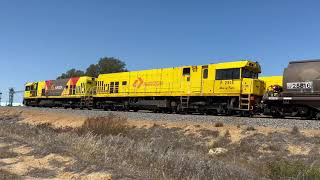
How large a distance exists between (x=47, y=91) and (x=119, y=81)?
17432 mm

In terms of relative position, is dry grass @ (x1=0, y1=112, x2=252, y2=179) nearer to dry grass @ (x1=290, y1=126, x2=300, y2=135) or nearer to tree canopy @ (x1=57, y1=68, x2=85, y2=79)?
dry grass @ (x1=290, y1=126, x2=300, y2=135)

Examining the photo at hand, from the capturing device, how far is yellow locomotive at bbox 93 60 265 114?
2581 centimetres

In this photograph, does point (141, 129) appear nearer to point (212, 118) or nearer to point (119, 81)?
point (212, 118)

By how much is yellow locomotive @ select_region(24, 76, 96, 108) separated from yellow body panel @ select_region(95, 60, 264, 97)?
3.45 m

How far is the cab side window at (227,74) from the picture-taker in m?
26.4

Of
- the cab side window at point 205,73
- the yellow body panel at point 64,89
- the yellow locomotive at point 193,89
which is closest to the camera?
the yellow locomotive at point 193,89

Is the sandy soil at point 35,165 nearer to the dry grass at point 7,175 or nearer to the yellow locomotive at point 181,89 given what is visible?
the dry grass at point 7,175

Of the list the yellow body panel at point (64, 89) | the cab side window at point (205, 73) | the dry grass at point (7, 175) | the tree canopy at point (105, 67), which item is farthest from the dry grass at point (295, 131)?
the tree canopy at point (105, 67)

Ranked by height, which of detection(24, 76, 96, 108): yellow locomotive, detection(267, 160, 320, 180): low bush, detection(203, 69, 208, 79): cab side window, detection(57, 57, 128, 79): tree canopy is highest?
detection(57, 57, 128, 79): tree canopy

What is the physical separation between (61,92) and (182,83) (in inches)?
863

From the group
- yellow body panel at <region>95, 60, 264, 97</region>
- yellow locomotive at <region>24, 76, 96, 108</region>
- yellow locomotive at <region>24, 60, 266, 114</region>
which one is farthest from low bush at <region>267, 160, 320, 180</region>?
yellow locomotive at <region>24, 76, 96, 108</region>

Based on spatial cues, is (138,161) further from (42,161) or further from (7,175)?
(7,175)

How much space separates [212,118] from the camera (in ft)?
73.7

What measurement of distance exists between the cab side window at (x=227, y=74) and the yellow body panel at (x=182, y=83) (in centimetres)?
19
